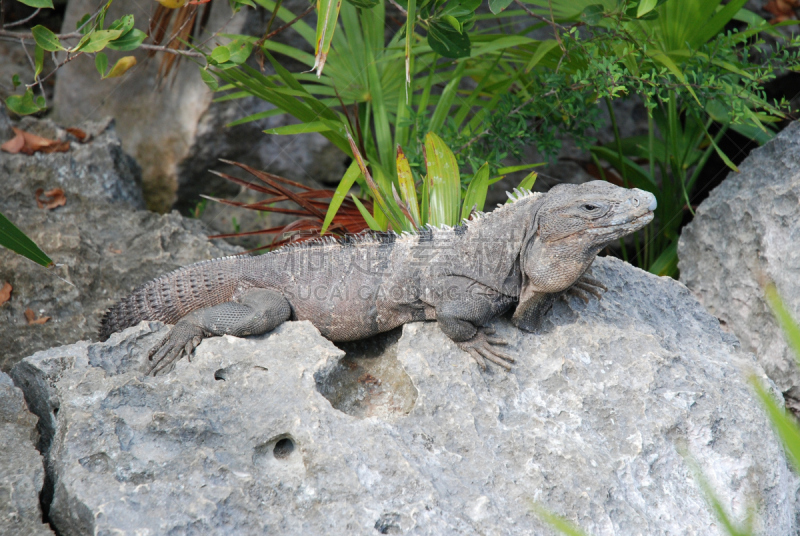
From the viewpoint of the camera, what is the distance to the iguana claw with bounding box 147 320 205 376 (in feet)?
9.00

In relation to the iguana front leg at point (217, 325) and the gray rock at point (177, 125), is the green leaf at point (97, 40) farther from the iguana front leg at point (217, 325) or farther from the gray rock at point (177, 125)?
the gray rock at point (177, 125)

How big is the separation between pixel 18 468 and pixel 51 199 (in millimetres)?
2576

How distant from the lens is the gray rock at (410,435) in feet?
7.07

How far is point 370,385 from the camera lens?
9.20ft

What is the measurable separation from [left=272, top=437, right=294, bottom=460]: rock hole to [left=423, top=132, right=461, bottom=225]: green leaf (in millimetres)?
1554

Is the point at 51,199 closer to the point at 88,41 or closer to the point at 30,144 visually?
the point at 30,144

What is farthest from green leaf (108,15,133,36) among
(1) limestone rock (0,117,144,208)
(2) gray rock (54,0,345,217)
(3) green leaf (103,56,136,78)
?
(2) gray rock (54,0,345,217)

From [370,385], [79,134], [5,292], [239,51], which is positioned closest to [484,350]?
[370,385]

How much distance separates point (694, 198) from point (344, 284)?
125 inches

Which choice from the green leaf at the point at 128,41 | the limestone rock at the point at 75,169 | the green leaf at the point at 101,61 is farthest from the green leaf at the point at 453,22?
the limestone rock at the point at 75,169

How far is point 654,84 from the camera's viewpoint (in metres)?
3.49

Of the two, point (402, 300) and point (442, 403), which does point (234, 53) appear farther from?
point (442, 403)

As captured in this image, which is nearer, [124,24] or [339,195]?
[124,24]

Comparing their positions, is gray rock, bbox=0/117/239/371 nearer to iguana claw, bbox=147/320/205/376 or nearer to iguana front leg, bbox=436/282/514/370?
iguana claw, bbox=147/320/205/376
